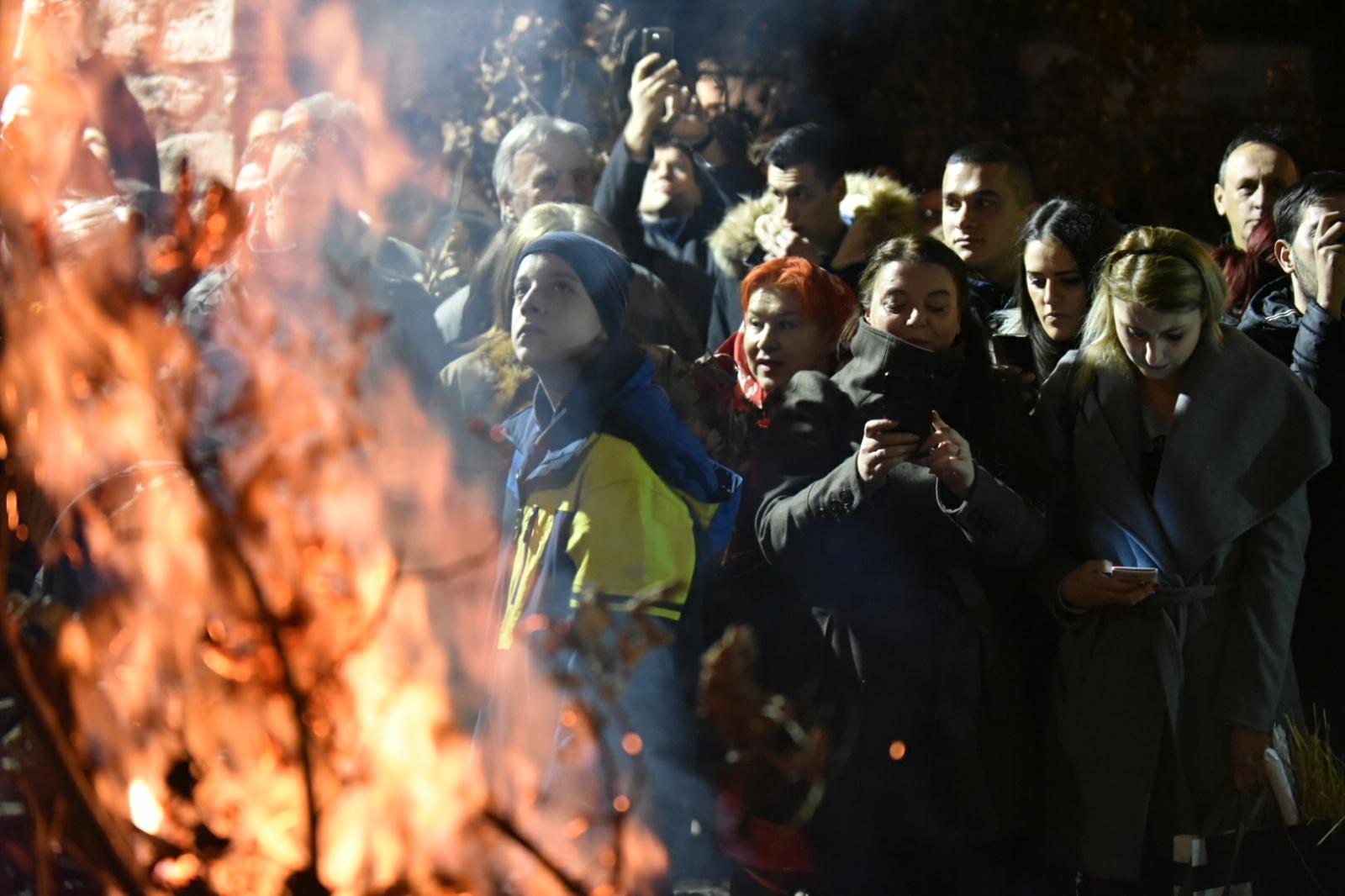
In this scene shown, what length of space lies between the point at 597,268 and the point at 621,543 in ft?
2.19

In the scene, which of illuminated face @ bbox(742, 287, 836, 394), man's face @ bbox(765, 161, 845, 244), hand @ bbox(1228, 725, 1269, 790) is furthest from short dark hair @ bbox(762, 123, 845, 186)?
Result: hand @ bbox(1228, 725, 1269, 790)

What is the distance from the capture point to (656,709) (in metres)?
3.50

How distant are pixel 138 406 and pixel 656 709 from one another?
133 cm

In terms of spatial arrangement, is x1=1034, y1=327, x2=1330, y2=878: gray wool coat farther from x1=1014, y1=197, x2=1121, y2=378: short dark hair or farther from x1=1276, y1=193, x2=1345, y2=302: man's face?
x1=1276, y1=193, x2=1345, y2=302: man's face

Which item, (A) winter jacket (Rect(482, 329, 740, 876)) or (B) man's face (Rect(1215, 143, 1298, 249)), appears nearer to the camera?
(A) winter jacket (Rect(482, 329, 740, 876))

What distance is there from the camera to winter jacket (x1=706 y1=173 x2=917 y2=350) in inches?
186

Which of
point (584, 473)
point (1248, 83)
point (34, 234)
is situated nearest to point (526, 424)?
point (584, 473)

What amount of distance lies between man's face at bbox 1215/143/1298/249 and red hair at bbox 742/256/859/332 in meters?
1.51

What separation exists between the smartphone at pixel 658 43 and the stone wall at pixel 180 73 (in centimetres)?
163

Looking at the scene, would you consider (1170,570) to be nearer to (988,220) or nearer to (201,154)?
(988,220)

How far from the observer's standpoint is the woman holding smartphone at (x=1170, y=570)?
11.6 feet

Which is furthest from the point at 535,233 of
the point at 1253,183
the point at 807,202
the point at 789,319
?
the point at 1253,183

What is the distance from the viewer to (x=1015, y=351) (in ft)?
13.3

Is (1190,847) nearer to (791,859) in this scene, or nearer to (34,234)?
(791,859)
